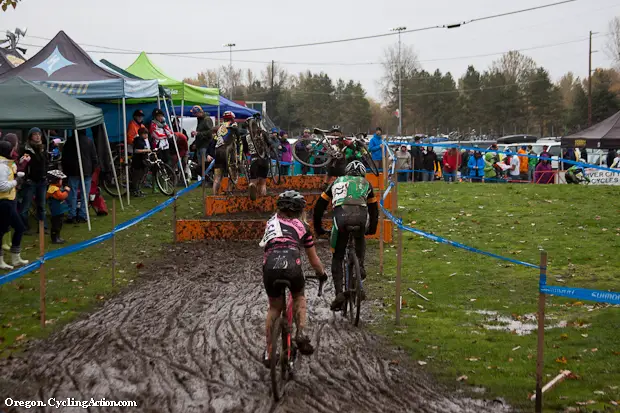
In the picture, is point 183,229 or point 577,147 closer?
point 183,229

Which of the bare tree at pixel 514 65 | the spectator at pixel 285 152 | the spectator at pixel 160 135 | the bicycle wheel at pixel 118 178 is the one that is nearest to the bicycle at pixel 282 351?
the bicycle wheel at pixel 118 178

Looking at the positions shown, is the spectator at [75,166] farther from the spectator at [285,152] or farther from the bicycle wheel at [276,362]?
the spectator at [285,152]

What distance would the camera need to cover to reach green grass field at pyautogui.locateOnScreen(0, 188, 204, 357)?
9.05 meters

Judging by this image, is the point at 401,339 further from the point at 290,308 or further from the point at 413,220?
the point at 413,220

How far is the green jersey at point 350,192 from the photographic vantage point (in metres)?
8.88

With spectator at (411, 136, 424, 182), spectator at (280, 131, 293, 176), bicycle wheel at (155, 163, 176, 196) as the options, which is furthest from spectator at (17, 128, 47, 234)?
spectator at (411, 136, 424, 182)

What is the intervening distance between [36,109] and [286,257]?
31.9 feet

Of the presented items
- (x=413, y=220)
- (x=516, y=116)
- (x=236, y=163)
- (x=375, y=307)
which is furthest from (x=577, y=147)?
(x=516, y=116)

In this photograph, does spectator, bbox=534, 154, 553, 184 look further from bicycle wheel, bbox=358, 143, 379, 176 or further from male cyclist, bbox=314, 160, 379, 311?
male cyclist, bbox=314, 160, 379, 311

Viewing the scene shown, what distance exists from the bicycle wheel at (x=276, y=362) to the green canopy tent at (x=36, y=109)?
361 inches

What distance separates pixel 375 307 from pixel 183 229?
6.18 m

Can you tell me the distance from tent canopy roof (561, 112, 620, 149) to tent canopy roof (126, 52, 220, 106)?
17033 mm

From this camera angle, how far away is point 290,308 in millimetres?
7031

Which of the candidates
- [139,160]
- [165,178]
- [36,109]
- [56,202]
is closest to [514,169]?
[165,178]
